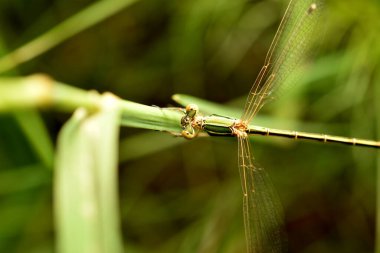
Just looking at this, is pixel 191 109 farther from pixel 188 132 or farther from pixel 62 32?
pixel 62 32

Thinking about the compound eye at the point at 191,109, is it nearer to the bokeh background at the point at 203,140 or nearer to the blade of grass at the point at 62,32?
the bokeh background at the point at 203,140

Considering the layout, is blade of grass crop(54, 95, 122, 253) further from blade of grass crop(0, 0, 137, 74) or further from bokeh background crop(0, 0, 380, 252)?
bokeh background crop(0, 0, 380, 252)

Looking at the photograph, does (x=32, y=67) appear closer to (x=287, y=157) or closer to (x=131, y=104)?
(x=287, y=157)

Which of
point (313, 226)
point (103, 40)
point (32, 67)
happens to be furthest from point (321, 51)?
point (32, 67)

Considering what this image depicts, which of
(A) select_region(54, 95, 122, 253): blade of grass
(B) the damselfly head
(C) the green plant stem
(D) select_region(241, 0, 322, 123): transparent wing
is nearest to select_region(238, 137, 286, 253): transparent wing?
(D) select_region(241, 0, 322, 123): transparent wing

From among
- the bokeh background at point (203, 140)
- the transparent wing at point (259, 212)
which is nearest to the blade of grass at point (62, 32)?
the bokeh background at point (203, 140)
